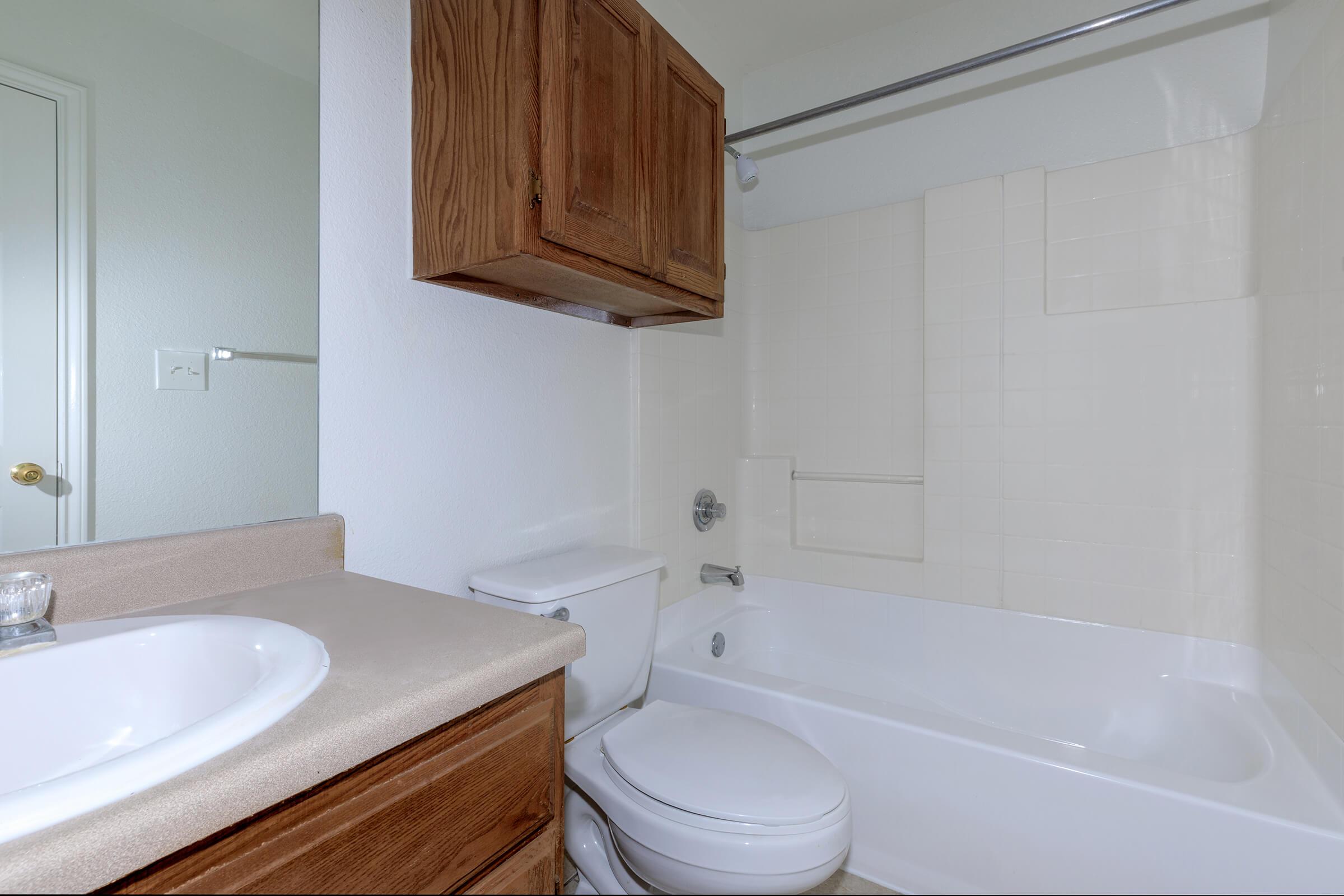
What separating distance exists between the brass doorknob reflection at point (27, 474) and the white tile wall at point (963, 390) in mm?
2084

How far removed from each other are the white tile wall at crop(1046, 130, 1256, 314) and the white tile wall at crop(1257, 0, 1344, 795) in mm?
67

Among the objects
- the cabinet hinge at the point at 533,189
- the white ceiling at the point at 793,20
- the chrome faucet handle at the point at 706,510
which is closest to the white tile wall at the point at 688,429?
the chrome faucet handle at the point at 706,510

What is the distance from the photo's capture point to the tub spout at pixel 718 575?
2.14 metres

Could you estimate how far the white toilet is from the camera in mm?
1039

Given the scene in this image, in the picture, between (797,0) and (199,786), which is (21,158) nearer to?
(199,786)

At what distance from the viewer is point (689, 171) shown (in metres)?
1.50

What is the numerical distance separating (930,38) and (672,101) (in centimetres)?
126

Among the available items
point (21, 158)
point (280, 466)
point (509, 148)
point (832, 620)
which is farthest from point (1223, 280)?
point (21, 158)

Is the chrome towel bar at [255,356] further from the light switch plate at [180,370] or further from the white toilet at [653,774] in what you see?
the white toilet at [653,774]

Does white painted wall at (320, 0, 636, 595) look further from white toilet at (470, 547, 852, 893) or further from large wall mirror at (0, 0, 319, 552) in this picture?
white toilet at (470, 547, 852, 893)

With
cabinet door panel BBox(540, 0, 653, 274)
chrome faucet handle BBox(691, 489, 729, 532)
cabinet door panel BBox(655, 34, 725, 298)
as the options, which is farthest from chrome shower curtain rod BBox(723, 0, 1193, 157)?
chrome faucet handle BBox(691, 489, 729, 532)

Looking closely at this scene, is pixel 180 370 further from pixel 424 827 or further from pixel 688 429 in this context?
pixel 688 429

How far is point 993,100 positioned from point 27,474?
97.9 inches

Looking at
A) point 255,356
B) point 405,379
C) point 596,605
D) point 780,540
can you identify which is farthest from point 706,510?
point 255,356
